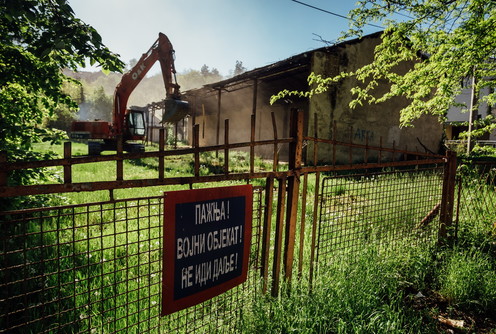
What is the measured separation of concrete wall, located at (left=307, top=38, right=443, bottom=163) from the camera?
1335 cm

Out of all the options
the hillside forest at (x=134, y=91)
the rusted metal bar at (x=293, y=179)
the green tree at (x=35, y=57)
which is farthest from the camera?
the hillside forest at (x=134, y=91)

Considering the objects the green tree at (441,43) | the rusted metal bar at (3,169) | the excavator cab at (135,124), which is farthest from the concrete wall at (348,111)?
the rusted metal bar at (3,169)

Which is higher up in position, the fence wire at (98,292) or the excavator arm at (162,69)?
the excavator arm at (162,69)

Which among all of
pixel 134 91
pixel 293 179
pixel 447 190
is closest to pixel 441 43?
pixel 447 190

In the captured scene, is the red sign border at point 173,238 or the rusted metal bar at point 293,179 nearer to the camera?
the red sign border at point 173,238

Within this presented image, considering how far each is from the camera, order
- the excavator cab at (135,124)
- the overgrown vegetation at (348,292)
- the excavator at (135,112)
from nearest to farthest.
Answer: the overgrown vegetation at (348,292) < the excavator at (135,112) < the excavator cab at (135,124)

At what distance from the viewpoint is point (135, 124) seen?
678 inches

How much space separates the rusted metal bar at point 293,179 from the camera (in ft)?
7.93

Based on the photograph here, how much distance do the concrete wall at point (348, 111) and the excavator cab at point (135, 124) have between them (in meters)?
10.2

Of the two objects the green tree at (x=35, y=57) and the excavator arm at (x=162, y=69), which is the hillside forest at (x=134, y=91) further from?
the green tree at (x=35, y=57)

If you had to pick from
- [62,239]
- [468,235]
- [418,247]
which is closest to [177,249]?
[62,239]

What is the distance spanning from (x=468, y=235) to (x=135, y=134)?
16545 mm

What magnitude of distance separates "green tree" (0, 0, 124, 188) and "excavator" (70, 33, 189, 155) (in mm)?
6269

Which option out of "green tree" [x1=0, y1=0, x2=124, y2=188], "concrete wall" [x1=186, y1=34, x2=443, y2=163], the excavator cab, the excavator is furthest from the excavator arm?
"green tree" [x1=0, y1=0, x2=124, y2=188]
